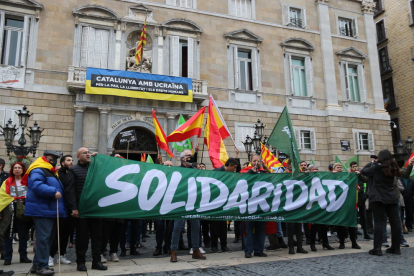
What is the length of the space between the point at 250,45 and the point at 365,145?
30.7 ft

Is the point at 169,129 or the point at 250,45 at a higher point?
the point at 250,45

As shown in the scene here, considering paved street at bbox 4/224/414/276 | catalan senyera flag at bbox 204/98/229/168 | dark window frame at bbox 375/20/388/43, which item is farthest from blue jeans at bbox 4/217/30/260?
dark window frame at bbox 375/20/388/43

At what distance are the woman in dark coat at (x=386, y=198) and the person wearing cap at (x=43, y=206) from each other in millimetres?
5826

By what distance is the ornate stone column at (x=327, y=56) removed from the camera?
68.6ft

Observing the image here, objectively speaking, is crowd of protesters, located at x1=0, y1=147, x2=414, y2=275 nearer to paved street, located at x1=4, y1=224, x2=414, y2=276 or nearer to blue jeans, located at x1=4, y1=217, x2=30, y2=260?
blue jeans, located at x1=4, y1=217, x2=30, y2=260

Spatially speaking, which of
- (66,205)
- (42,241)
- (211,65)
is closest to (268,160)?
(66,205)

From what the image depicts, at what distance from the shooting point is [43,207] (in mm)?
5434

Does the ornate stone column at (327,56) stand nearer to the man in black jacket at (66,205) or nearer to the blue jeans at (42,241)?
the man in black jacket at (66,205)

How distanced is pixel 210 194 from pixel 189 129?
3.32 metres

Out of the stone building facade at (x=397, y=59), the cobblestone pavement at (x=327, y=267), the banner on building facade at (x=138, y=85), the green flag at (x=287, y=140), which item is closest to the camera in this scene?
the cobblestone pavement at (x=327, y=267)

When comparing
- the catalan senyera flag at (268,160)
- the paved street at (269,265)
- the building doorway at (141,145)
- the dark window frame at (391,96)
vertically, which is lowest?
the paved street at (269,265)

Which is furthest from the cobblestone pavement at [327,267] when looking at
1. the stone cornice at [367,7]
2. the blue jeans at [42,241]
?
the stone cornice at [367,7]

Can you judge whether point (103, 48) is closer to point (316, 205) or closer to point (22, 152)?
point (22, 152)

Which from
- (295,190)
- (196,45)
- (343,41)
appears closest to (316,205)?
(295,190)
